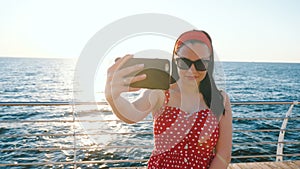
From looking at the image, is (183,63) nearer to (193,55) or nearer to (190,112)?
(193,55)

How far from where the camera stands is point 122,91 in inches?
32.1

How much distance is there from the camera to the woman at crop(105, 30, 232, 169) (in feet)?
4.12

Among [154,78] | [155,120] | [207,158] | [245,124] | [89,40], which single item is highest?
[89,40]

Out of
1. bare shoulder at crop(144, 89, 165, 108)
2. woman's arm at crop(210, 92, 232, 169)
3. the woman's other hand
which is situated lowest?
woman's arm at crop(210, 92, 232, 169)

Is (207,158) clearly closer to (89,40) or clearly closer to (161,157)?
(161,157)

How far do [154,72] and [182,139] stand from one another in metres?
0.52

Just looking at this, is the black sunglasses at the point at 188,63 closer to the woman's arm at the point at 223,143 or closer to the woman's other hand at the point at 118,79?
the woman's arm at the point at 223,143

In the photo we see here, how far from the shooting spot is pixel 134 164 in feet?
26.0

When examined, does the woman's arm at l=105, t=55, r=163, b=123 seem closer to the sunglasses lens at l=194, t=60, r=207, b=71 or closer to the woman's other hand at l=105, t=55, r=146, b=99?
the woman's other hand at l=105, t=55, r=146, b=99

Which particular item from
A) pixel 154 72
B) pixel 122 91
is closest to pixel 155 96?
pixel 154 72

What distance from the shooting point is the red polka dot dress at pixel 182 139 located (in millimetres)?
1336

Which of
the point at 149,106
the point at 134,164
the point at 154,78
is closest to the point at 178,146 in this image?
the point at 149,106

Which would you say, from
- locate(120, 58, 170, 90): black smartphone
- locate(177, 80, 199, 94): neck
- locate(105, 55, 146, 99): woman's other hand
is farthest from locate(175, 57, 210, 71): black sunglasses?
locate(105, 55, 146, 99): woman's other hand

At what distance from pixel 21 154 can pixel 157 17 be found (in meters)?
9.73
